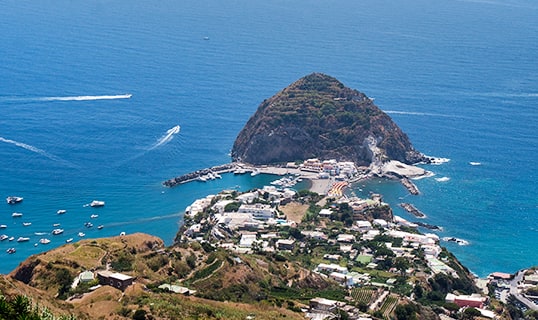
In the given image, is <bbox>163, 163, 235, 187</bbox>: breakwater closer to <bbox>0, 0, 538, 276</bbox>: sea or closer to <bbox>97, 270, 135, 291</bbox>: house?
<bbox>0, 0, 538, 276</bbox>: sea

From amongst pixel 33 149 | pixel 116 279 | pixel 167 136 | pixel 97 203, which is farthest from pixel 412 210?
pixel 116 279

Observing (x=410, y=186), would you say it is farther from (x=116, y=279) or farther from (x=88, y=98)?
(x=116, y=279)

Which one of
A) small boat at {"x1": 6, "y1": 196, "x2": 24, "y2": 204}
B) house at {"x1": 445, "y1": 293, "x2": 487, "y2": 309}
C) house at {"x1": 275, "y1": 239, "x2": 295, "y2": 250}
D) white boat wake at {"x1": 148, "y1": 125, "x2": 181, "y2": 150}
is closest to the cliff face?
white boat wake at {"x1": 148, "y1": 125, "x2": 181, "y2": 150}

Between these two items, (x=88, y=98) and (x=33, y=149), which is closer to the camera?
(x=33, y=149)

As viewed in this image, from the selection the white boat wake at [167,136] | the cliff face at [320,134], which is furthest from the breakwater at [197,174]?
the white boat wake at [167,136]

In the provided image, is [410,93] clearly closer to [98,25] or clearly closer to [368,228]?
[368,228]

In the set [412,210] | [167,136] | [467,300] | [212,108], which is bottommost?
[467,300]
